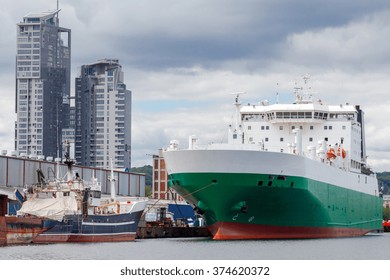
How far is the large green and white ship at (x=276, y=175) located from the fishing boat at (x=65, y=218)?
4.81 meters

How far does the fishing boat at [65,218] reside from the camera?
4681 centimetres

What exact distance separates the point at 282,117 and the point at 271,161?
1139 centimetres

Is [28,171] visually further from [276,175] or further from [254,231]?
[276,175]

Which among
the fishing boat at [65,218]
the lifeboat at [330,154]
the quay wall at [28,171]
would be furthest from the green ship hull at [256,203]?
the quay wall at [28,171]

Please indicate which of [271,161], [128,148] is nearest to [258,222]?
[271,161]

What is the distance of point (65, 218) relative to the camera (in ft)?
161

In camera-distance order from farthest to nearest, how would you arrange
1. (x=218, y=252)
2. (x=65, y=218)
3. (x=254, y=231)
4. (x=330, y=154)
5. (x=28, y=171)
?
(x=28, y=171) < (x=330, y=154) < (x=254, y=231) < (x=65, y=218) < (x=218, y=252)

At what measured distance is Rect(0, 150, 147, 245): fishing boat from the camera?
46812 mm


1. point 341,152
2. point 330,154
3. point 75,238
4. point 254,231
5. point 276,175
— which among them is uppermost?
point 341,152

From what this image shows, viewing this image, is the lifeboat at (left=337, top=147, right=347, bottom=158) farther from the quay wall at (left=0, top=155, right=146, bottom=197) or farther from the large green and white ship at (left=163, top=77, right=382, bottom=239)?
the quay wall at (left=0, top=155, right=146, bottom=197)

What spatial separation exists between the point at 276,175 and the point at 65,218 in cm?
1180

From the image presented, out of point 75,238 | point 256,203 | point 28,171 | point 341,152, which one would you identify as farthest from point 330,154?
point 28,171

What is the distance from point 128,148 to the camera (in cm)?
19838

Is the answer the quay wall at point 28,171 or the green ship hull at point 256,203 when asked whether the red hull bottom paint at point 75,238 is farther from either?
the quay wall at point 28,171
